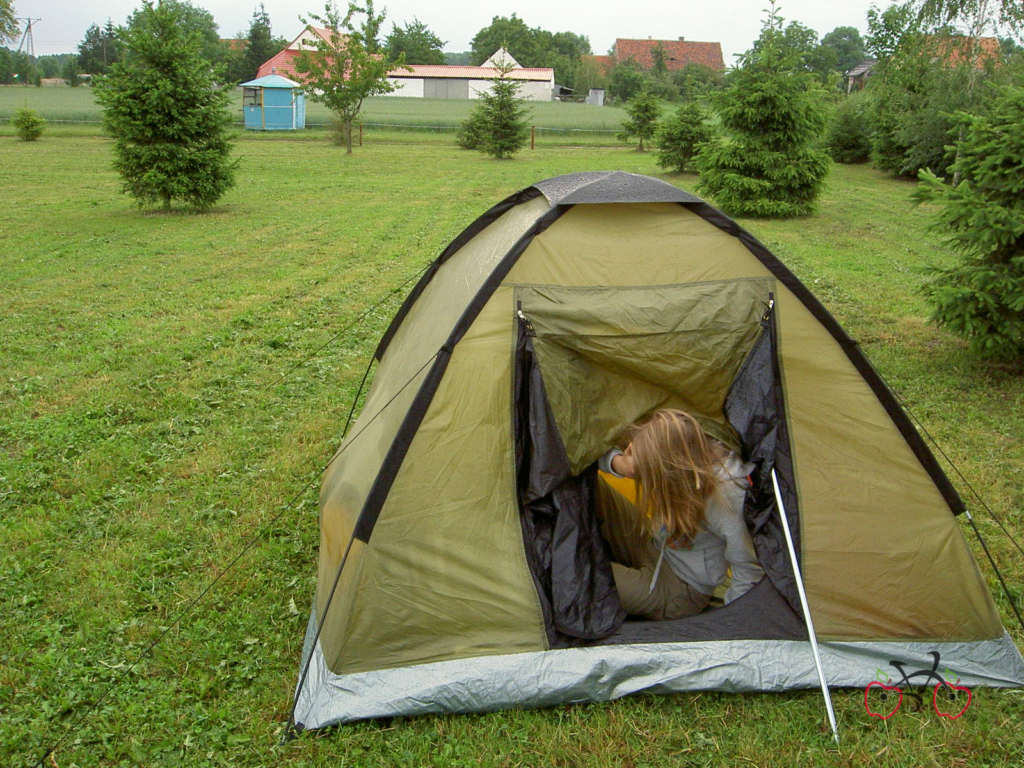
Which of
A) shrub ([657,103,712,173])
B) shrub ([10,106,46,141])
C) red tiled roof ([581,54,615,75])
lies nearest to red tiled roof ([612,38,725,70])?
red tiled roof ([581,54,615,75])

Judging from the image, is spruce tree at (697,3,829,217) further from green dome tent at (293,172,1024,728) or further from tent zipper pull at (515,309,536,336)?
tent zipper pull at (515,309,536,336)

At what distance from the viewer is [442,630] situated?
120 inches

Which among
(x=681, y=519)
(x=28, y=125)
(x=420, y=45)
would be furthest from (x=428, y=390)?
(x=420, y=45)

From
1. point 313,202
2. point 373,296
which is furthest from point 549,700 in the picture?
point 313,202

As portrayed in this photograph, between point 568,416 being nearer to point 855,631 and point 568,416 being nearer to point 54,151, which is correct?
point 855,631

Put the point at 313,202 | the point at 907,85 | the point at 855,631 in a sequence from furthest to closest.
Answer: the point at 907,85
the point at 313,202
the point at 855,631

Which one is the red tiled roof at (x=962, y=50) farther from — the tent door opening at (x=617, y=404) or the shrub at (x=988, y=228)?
the tent door opening at (x=617, y=404)

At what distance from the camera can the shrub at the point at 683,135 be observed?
1983 centimetres

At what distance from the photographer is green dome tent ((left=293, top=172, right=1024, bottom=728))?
3.02 metres

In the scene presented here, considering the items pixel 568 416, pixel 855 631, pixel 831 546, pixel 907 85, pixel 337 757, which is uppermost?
pixel 907 85

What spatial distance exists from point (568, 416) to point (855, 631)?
55.4 inches

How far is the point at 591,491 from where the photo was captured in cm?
349

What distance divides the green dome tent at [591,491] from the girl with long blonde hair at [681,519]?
3.7 inches

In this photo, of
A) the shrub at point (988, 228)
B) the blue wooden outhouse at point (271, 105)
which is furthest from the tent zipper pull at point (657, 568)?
the blue wooden outhouse at point (271, 105)
